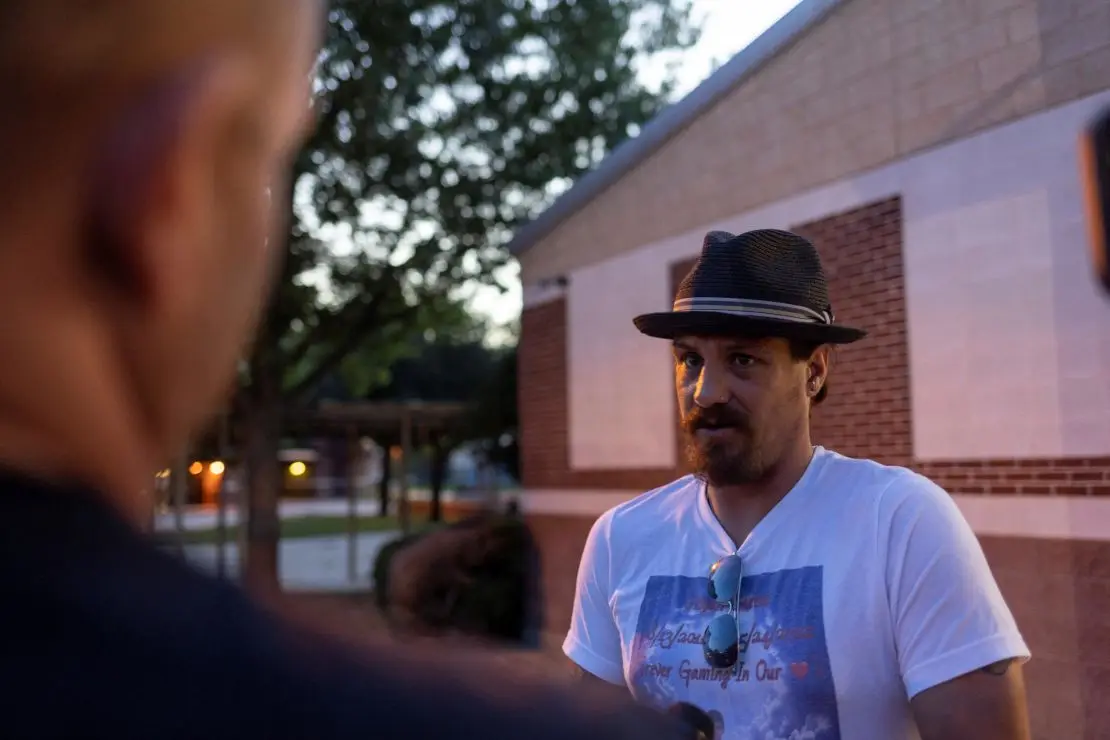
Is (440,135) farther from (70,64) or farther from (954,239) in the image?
(70,64)

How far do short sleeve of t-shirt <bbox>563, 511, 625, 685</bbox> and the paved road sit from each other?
27.7ft

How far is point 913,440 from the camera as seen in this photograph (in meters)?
6.71

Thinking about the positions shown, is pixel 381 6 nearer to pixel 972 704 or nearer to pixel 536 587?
pixel 536 587

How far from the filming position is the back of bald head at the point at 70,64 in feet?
1.90

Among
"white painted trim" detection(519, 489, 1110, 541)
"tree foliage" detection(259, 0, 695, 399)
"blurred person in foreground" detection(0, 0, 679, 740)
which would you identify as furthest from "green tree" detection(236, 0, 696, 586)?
"blurred person in foreground" detection(0, 0, 679, 740)

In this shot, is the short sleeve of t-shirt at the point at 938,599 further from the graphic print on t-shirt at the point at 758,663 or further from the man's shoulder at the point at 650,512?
the man's shoulder at the point at 650,512

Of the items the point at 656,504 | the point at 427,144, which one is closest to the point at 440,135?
the point at 427,144

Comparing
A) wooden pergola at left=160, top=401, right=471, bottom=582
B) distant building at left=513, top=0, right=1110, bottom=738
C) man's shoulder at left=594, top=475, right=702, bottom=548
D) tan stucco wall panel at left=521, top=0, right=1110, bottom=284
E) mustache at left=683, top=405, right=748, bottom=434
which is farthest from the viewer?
wooden pergola at left=160, top=401, right=471, bottom=582

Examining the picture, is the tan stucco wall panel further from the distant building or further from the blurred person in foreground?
the blurred person in foreground

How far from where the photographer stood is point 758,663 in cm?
200

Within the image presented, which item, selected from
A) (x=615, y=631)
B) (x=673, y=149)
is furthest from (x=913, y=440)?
(x=615, y=631)

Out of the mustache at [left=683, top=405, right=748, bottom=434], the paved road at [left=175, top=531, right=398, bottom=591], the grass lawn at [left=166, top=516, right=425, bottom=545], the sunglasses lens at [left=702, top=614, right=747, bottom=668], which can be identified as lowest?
the paved road at [left=175, top=531, right=398, bottom=591]

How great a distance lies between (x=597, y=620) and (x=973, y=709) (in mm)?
783

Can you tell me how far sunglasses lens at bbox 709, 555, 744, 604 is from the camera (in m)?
2.12
